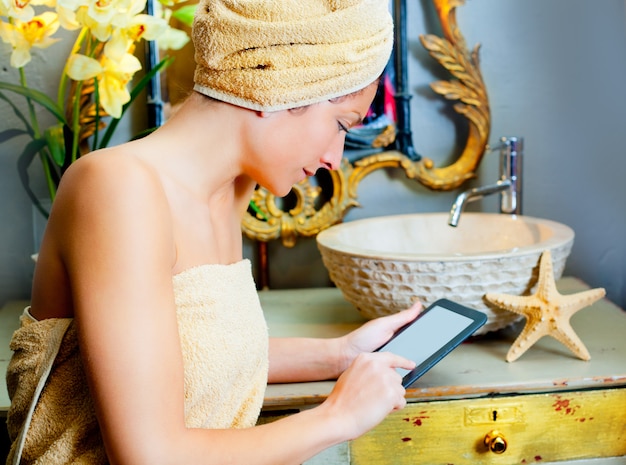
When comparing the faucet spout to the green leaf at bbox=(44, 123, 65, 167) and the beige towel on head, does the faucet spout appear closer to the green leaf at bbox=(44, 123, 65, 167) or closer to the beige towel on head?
the beige towel on head

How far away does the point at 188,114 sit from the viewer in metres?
0.79

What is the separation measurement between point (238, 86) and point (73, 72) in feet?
1.51

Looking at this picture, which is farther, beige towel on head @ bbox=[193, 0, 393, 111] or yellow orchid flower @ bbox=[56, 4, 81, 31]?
yellow orchid flower @ bbox=[56, 4, 81, 31]

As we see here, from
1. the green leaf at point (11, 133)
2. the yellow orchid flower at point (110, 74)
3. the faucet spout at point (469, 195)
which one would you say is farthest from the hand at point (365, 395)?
the green leaf at point (11, 133)

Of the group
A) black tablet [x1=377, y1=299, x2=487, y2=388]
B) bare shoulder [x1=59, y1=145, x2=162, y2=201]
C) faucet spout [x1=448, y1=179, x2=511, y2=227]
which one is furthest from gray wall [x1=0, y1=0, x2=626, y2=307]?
bare shoulder [x1=59, y1=145, x2=162, y2=201]

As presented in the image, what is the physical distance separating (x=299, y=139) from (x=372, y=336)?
1.13 ft

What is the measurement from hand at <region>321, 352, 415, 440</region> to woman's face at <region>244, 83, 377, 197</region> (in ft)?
0.73

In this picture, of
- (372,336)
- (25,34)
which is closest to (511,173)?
(372,336)

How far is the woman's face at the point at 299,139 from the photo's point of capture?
2.56 ft

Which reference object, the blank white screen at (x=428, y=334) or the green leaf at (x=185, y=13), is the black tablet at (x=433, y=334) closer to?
the blank white screen at (x=428, y=334)

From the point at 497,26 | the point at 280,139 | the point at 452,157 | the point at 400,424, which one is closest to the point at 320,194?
the point at 452,157

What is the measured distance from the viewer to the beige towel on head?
2.44ft

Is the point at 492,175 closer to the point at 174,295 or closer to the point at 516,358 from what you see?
the point at 516,358

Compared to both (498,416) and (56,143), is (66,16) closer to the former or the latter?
(56,143)
